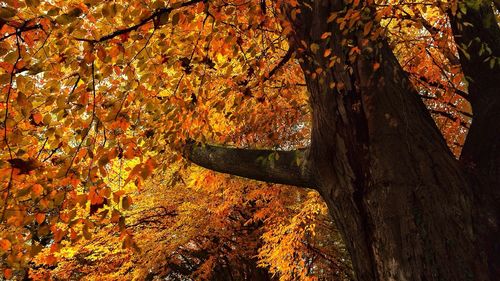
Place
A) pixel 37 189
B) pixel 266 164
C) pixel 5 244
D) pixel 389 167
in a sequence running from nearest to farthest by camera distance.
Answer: pixel 5 244
pixel 389 167
pixel 37 189
pixel 266 164

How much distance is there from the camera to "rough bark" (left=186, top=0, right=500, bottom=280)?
9.87 feet

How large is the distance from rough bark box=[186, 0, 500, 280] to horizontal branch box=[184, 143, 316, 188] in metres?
0.22

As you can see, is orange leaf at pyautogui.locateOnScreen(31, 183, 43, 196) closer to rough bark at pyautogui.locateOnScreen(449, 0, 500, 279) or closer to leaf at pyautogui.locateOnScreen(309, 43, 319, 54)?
leaf at pyautogui.locateOnScreen(309, 43, 319, 54)

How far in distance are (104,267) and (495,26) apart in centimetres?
1518

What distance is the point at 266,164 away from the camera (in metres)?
4.31

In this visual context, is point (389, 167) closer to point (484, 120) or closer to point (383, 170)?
point (383, 170)

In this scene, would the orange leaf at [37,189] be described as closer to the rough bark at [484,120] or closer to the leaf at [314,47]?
the leaf at [314,47]

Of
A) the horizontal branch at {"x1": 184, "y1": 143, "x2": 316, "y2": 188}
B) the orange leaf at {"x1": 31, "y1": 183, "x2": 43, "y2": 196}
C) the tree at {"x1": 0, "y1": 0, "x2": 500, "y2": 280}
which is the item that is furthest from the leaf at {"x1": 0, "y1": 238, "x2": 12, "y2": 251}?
the horizontal branch at {"x1": 184, "y1": 143, "x2": 316, "y2": 188}

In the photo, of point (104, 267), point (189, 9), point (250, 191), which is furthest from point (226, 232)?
point (189, 9)

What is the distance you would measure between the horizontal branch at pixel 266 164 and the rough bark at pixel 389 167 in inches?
8.7

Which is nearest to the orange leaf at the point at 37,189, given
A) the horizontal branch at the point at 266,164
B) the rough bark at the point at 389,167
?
the horizontal branch at the point at 266,164

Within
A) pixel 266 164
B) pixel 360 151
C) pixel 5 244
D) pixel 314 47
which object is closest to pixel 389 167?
pixel 360 151

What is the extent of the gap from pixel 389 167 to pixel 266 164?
141 centimetres

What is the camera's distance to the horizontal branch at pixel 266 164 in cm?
405
